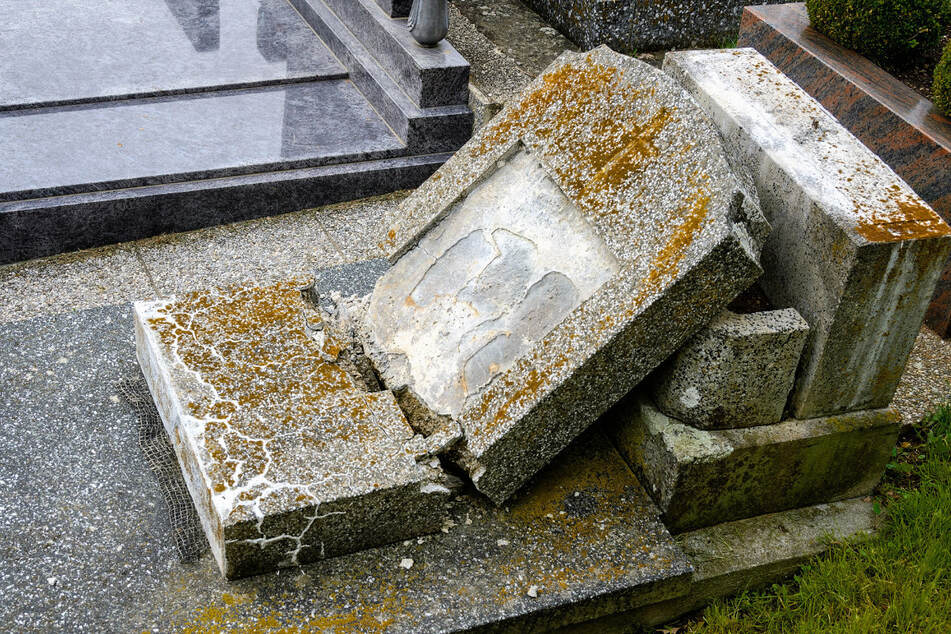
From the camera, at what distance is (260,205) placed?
13.8 feet

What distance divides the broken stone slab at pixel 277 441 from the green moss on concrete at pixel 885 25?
128 inches

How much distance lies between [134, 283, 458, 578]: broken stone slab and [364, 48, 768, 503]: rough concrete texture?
0.67ft

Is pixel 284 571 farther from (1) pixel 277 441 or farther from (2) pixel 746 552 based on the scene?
(2) pixel 746 552

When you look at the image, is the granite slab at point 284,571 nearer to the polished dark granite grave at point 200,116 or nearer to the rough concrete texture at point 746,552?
the rough concrete texture at point 746,552

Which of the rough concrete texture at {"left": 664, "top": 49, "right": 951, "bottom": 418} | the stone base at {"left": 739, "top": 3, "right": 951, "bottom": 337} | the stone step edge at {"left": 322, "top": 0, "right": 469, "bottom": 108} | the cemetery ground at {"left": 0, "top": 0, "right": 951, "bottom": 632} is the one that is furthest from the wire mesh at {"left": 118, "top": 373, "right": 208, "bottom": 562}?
the stone base at {"left": 739, "top": 3, "right": 951, "bottom": 337}

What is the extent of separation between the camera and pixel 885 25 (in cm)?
439

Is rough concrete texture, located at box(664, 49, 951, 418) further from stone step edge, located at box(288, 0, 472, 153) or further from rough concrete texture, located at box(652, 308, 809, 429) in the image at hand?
stone step edge, located at box(288, 0, 472, 153)

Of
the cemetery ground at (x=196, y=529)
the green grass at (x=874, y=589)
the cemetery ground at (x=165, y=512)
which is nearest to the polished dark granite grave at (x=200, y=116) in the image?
the cemetery ground at (x=165, y=512)

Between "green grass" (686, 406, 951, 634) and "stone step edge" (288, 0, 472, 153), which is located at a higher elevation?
"stone step edge" (288, 0, 472, 153)

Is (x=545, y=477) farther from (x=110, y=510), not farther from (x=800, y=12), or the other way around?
(x=800, y=12)

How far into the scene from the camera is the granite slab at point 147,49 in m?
4.60

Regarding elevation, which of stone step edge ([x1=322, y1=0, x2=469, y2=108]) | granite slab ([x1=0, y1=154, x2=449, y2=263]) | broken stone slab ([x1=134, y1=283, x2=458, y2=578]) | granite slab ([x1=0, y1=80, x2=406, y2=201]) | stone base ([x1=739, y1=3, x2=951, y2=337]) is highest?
stone base ([x1=739, y1=3, x2=951, y2=337])

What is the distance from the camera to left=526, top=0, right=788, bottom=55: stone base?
5383 mm

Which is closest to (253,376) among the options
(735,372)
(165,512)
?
(165,512)
